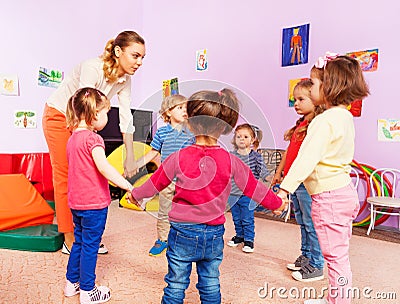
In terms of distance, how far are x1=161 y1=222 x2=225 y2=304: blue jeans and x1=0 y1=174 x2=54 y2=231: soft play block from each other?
4.51ft

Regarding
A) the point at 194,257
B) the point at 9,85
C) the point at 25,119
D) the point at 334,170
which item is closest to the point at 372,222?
the point at 334,170

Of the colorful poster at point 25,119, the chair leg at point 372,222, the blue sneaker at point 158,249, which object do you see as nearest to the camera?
the blue sneaker at point 158,249

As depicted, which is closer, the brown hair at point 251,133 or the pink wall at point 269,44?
the brown hair at point 251,133

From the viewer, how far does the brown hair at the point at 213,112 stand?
1033 millimetres

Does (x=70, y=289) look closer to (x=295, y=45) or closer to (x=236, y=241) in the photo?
(x=236, y=241)

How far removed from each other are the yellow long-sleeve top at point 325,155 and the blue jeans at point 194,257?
315 mm

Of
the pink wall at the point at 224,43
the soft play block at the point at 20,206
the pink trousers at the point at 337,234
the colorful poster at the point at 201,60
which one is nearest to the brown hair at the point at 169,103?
the pink trousers at the point at 337,234

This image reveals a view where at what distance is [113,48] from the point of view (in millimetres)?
1737

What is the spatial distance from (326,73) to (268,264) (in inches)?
40.3

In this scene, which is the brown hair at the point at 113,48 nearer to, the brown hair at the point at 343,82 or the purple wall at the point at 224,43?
the purple wall at the point at 224,43

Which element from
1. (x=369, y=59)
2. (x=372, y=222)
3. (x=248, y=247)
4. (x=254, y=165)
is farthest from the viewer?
(x=369, y=59)

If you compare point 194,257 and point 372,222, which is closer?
point 194,257

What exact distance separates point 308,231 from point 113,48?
4.07 ft

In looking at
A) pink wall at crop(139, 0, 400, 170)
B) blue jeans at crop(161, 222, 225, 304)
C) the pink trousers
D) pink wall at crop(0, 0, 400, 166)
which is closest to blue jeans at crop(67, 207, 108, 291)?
blue jeans at crop(161, 222, 225, 304)
